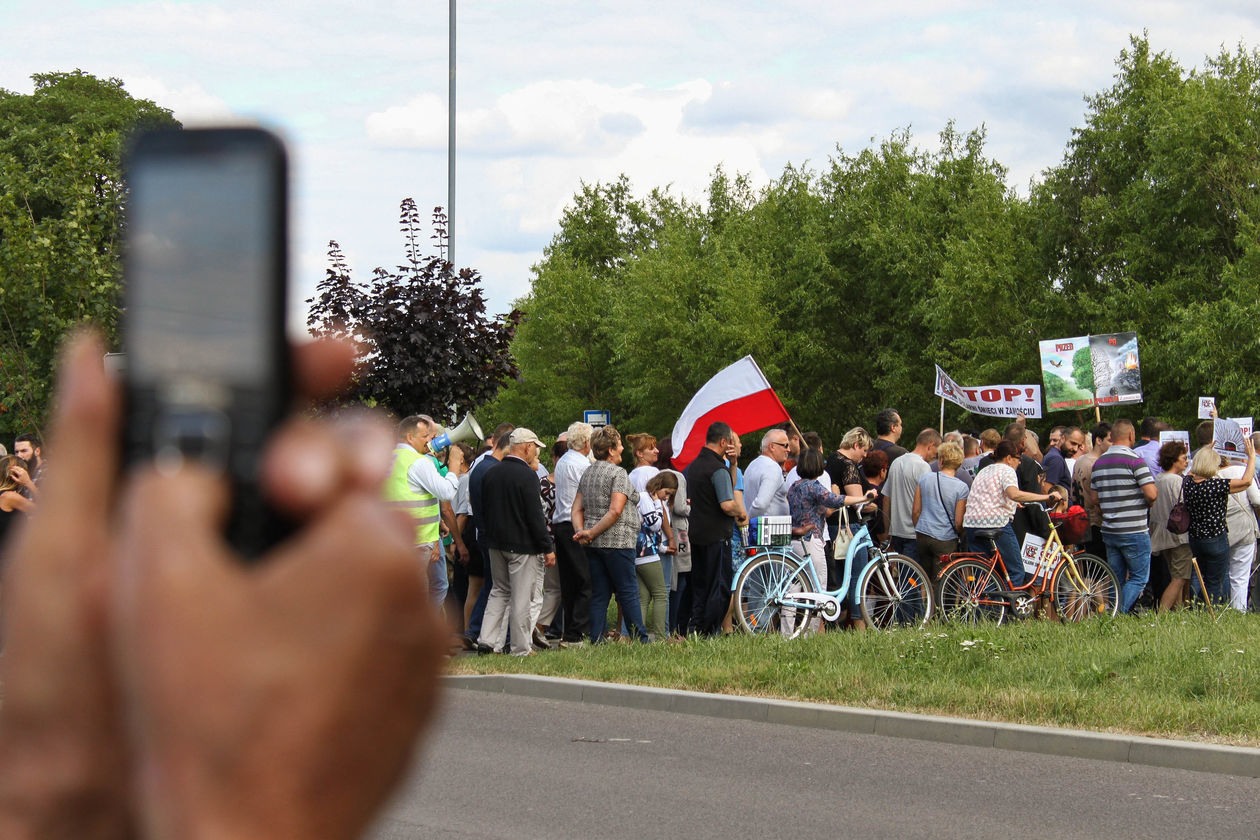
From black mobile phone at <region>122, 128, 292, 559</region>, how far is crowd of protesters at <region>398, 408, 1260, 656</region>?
11.0 metres

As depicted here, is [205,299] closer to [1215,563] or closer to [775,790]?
[775,790]

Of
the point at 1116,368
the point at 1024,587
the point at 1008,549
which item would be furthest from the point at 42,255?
the point at 1116,368

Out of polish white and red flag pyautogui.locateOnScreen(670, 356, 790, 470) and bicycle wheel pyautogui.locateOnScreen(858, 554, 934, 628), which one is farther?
polish white and red flag pyautogui.locateOnScreen(670, 356, 790, 470)

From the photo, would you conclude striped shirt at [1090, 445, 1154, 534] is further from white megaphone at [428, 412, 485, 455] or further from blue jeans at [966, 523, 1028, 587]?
white megaphone at [428, 412, 485, 455]

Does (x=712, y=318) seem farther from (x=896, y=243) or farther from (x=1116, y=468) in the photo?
(x=1116, y=468)

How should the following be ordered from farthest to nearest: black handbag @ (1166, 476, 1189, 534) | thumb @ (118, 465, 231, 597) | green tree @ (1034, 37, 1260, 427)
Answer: green tree @ (1034, 37, 1260, 427) < black handbag @ (1166, 476, 1189, 534) < thumb @ (118, 465, 231, 597)

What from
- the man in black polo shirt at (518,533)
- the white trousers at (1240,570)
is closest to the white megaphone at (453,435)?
the man in black polo shirt at (518,533)

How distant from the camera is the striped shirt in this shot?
13797 millimetres

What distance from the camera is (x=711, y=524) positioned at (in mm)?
12961

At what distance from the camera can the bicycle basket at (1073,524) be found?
555 inches

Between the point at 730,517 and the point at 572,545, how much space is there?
1436mm

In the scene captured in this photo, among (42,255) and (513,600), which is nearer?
(42,255)

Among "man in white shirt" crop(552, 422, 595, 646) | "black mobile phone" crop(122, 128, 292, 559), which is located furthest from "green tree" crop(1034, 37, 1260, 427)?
"black mobile phone" crop(122, 128, 292, 559)

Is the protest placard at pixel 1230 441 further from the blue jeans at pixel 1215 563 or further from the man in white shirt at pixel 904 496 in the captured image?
the man in white shirt at pixel 904 496
